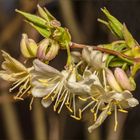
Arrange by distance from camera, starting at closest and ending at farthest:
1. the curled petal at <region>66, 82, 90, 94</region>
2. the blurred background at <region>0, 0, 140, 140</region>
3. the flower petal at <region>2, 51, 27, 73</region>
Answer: the curled petal at <region>66, 82, 90, 94</region> < the flower petal at <region>2, 51, 27, 73</region> < the blurred background at <region>0, 0, 140, 140</region>

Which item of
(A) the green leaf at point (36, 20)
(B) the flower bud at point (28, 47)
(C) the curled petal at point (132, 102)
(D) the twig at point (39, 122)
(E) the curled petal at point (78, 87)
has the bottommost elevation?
(D) the twig at point (39, 122)

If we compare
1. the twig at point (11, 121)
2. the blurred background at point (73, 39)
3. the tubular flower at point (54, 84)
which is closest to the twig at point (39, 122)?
the blurred background at point (73, 39)

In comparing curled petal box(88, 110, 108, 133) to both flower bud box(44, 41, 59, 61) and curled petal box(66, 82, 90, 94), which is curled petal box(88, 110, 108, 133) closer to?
curled petal box(66, 82, 90, 94)

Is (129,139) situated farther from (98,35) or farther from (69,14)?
(69,14)

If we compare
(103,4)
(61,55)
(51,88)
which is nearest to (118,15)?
(103,4)

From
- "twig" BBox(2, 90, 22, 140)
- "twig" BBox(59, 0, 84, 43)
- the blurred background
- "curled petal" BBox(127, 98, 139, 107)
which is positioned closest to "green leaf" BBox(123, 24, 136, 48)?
"curled petal" BBox(127, 98, 139, 107)

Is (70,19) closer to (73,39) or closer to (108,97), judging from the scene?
(73,39)

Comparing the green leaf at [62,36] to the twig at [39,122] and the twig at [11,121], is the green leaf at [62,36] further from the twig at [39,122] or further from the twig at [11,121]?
the twig at [11,121]

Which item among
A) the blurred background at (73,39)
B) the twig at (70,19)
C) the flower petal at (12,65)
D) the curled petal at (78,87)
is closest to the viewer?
the curled petal at (78,87)

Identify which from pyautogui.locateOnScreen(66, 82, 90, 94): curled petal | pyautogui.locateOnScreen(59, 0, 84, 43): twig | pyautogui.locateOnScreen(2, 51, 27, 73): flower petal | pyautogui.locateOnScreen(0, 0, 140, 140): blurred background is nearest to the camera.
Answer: pyautogui.locateOnScreen(66, 82, 90, 94): curled petal
